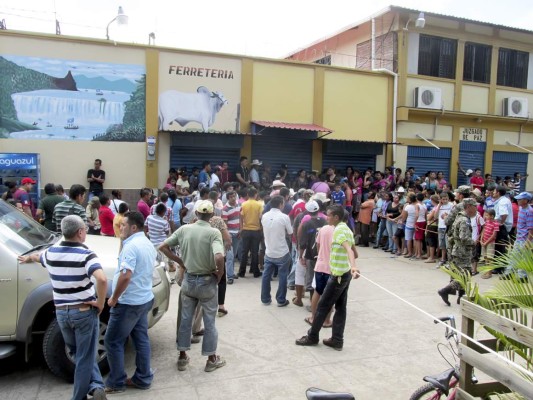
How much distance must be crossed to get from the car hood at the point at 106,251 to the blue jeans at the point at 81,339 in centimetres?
89

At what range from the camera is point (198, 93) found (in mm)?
14516

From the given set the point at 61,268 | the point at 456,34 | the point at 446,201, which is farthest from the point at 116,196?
the point at 456,34

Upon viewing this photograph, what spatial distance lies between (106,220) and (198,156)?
22.9 ft

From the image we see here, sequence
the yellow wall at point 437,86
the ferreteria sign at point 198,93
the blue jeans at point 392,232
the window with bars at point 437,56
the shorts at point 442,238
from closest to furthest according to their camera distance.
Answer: the shorts at point 442,238 → the blue jeans at point 392,232 → the ferreteria sign at point 198,93 → the yellow wall at point 437,86 → the window with bars at point 437,56

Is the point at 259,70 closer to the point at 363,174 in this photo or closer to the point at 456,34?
the point at 363,174

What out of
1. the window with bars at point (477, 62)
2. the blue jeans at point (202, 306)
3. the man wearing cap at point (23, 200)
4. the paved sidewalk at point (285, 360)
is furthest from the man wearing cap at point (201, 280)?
the window with bars at point (477, 62)

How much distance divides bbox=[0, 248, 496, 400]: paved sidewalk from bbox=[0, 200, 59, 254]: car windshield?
1.33 metres

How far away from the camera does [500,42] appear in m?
18.8

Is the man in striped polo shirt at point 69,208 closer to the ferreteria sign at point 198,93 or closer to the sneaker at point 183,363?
the sneaker at point 183,363

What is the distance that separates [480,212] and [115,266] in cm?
918

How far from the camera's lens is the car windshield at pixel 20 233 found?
4902mm

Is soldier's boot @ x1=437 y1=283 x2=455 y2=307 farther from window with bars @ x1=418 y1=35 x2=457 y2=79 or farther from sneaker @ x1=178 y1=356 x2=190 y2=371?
window with bars @ x1=418 y1=35 x2=457 y2=79

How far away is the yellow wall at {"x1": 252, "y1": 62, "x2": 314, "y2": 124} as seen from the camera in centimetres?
1525

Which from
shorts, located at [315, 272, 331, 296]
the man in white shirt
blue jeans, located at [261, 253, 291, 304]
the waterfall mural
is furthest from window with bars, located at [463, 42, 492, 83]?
shorts, located at [315, 272, 331, 296]
